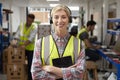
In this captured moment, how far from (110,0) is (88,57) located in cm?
296

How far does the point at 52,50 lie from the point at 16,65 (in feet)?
12.1

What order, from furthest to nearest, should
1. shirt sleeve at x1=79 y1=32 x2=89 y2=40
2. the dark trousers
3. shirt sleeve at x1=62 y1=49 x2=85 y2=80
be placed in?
shirt sleeve at x1=79 y1=32 x2=89 y2=40
the dark trousers
shirt sleeve at x1=62 y1=49 x2=85 y2=80

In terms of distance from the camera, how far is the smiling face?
1514 millimetres

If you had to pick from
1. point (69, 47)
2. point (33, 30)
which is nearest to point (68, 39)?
point (69, 47)

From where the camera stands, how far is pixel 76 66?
153cm

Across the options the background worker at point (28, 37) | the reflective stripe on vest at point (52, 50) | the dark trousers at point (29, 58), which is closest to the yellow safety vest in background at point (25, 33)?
the background worker at point (28, 37)

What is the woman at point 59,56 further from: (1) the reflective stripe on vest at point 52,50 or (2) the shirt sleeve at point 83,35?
(2) the shirt sleeve at point 83,35

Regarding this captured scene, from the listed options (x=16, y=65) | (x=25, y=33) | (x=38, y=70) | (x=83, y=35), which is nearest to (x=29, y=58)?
(x=16, y=65)

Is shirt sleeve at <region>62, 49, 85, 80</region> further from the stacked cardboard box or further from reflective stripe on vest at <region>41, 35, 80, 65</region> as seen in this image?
the stacked cardboard box

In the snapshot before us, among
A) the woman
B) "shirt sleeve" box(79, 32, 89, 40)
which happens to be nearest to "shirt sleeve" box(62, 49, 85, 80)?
the woman

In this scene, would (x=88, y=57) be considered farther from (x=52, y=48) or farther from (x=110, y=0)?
(x=52, y=48)

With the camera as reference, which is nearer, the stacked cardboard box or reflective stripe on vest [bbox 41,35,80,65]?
reflective stripe on vest [bbox 41,35,80,65]

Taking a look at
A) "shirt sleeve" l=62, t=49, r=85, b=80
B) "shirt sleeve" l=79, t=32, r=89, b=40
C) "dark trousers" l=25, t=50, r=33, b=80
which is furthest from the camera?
"shirt sleeve" l=79, t=32, r=89, b=40

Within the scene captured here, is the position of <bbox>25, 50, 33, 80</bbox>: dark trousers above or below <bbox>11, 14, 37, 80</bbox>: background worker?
below
